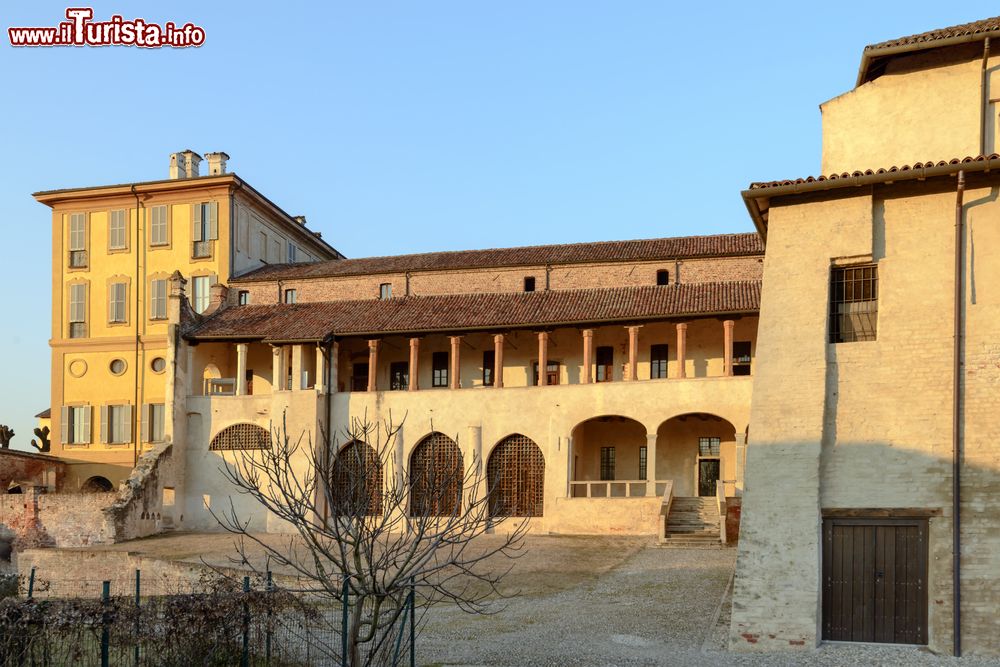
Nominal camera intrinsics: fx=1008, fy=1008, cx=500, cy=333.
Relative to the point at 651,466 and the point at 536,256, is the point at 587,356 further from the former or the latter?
the point at 536,256

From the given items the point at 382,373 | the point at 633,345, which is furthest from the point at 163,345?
the point at 633,345

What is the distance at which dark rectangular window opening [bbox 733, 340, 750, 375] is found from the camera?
3425 centimetres

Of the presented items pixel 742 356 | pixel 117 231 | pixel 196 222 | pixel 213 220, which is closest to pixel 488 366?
pixel 742 356

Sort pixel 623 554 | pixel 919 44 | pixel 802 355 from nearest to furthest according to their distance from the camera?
pixel 802 355 → pixel 919 44 → pixel 623 554

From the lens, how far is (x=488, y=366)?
38.3 meters

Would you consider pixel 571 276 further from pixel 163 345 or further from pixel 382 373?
pixel 163 345

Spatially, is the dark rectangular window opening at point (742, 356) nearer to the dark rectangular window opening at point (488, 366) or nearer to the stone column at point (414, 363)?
the dark rectangular window opening at point (488, 366)

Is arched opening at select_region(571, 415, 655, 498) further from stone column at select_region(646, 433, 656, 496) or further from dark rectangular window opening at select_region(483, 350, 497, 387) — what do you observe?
dark rectangular window opening at select_region(483, 350, 497, 387)

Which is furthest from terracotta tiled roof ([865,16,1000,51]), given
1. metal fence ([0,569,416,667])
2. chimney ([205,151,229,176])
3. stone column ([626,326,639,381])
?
chimney ([205,151,229,176])

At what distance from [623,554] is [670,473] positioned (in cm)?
815

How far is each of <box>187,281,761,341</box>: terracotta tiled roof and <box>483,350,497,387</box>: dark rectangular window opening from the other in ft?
6.88

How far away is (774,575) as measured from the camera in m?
15.3

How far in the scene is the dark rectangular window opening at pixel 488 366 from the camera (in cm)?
3806

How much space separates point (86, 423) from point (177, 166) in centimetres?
1209
